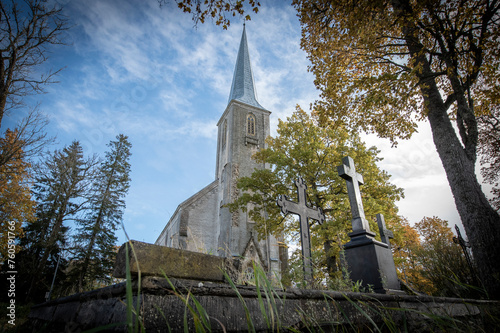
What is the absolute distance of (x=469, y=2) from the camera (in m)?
6.18

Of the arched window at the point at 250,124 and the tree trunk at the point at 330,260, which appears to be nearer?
the tree trunk at the point at 330,260

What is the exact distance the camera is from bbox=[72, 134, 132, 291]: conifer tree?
1801cm

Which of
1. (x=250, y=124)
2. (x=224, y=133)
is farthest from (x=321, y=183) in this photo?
(x=224, y=133)

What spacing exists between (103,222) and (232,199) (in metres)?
10.7

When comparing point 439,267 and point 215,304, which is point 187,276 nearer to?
point 215,304

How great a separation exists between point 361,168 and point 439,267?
25.9 ft

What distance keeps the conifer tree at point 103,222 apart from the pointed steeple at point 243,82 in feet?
39.5

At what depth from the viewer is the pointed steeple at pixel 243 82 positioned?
26000 mm

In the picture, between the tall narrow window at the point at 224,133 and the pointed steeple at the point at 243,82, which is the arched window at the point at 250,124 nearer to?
the pointed steeple at the point at 243,82

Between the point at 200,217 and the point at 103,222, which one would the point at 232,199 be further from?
the point at 103,222

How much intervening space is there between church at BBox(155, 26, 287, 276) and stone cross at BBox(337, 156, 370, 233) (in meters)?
10.5

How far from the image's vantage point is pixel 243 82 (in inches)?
1091

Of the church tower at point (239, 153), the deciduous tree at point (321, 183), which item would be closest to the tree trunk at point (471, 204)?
the deciduous tree at point (321, 183)

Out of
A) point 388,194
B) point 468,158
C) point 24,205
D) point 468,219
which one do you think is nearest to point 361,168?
point 388,194
